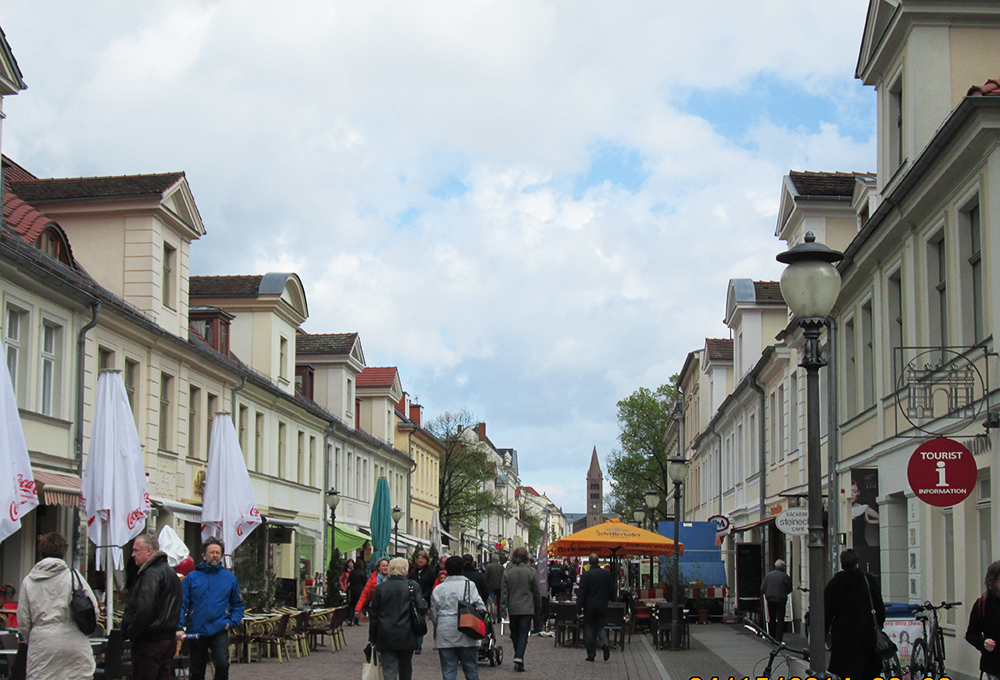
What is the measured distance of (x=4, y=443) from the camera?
1177 cm

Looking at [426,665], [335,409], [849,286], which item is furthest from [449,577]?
[335,409]

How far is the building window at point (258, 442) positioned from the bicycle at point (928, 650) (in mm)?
24574

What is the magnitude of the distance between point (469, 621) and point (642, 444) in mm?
71075

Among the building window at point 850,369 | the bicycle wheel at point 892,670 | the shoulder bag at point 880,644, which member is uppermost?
the building window at point 850,369

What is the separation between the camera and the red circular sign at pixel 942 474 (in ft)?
38.3

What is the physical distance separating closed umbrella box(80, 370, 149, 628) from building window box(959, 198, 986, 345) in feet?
34.2

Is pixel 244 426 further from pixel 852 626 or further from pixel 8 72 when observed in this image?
pixel 852 626

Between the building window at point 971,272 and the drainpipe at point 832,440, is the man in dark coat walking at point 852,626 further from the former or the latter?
the drainpipe at point 832,440

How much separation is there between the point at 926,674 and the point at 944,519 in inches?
151

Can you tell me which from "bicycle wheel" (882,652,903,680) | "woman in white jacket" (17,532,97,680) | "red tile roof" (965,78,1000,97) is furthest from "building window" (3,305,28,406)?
"red tile roof" (965,78,1000,97)

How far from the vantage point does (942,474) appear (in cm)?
1173

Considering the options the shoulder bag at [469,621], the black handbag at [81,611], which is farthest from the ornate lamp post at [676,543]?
the black handbag at [81,611]

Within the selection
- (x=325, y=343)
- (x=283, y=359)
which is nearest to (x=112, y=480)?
(x=283, y=359)

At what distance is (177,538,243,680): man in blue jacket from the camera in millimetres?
12031
